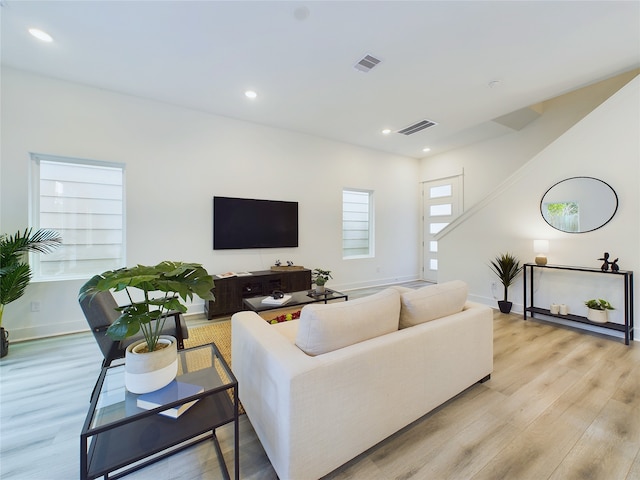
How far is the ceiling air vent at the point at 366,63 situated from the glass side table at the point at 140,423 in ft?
10.1

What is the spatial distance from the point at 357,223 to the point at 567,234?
338 cm

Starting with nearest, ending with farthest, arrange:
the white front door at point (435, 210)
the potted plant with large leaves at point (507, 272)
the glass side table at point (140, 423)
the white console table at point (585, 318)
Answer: the glass side table at point (140, 423) < the white console table at point (585, 318) < the potted plant with large leaves at point (507, 272) < the white front door at point (435, 210)

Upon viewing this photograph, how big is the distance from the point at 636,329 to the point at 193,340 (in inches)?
201

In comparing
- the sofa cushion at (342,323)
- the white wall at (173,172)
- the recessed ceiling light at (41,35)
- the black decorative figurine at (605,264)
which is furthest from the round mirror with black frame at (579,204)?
the recessed ceiling light at (41,35)

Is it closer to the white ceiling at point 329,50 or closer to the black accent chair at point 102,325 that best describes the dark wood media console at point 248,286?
the black accent chair at point 102,325

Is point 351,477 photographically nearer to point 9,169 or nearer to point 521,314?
point 521,314

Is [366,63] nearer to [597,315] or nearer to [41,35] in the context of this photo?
[41,35]

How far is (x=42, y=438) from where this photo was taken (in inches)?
62.9

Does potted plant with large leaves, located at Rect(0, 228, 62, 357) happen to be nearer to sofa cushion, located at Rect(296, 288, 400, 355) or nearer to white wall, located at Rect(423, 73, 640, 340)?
sofa cushion, located at Rect(296, 288, 400, 355)

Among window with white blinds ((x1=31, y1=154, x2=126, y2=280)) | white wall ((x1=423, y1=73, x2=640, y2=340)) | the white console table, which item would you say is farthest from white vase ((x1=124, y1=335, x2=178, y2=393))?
white wall ((x1=423, y1=73, x2=640, y2=340))

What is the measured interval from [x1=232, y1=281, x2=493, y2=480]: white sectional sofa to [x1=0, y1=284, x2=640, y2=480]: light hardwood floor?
130 millimetres

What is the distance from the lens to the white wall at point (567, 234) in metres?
3.00

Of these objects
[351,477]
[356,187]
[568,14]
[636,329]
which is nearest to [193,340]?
[351,477]

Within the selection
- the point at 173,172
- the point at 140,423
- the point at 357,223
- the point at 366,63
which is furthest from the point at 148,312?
the point at 357,223
